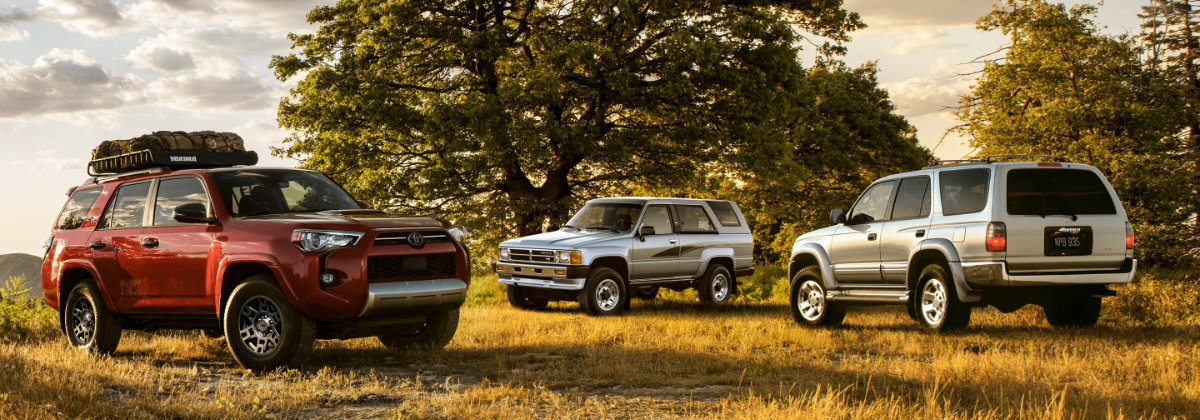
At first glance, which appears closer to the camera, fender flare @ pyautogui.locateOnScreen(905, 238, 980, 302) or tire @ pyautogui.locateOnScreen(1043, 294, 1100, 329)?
fender flare @ pyautogui.locateOnScreen(905, 238, 980, 302)

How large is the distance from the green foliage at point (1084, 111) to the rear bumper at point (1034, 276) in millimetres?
22257

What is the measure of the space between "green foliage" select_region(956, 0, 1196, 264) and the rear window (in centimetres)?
2242

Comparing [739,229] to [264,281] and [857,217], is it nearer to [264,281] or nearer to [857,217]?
[857,217]

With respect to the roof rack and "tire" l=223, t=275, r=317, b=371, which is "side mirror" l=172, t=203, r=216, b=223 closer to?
"tire" l=223, t=275, r=317, b=371

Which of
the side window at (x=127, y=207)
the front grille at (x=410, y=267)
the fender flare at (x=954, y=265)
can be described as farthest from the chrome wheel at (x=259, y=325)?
the fender flare at (x=954, y=265)

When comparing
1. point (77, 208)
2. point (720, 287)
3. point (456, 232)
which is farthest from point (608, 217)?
point (77, 208)

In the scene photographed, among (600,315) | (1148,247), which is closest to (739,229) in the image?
(600,315)

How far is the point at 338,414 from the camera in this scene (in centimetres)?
692

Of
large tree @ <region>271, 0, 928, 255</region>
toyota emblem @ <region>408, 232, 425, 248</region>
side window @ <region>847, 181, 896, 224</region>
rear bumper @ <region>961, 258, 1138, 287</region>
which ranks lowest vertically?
rear bumper @ <region>961, 258, 1138, 287</region>

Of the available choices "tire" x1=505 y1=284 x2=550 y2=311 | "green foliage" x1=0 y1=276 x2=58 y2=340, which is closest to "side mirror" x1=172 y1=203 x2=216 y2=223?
"green foliage" x1=0 y1=276 x2=58 y2=340

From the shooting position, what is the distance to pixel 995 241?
10.3 meters

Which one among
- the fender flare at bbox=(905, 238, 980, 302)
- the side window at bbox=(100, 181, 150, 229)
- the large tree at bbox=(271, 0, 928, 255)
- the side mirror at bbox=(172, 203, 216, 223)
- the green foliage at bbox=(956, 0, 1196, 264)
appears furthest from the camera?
Result: the green foliage at bbox=(956, 0, 1196, 264)

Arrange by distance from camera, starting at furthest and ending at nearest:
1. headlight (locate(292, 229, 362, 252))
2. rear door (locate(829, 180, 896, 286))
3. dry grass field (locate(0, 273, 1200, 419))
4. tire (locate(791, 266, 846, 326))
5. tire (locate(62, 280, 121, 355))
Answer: tire (locate(791, 266, 846, 326))
rear door (locate(829, 180, 896, 286))
tire (locate(62, 280, 121, 355))
headlight (locate(292, 229, 362, 252))
dry grass field (locate(0, 273, 1200, 419))

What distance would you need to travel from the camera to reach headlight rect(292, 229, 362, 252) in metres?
8.59
